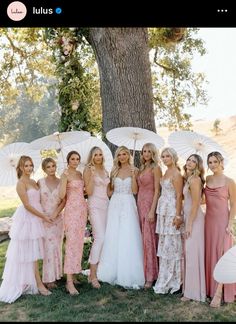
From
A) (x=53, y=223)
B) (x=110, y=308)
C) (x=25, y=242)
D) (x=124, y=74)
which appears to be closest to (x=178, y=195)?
(x=110, y=308)

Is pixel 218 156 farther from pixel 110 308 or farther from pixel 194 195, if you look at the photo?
pixel 110 308

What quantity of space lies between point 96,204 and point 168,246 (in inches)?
45.6

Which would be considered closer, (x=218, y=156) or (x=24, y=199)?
(x=218, y=156)

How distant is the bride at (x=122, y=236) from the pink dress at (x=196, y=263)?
31.9 inches

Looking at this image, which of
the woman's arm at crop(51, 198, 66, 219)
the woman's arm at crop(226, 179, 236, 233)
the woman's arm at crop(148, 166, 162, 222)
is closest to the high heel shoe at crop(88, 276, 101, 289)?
the woman's arm at crop(51, 198, 66, 219)

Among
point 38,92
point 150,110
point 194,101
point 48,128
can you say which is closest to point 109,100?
point 150,110

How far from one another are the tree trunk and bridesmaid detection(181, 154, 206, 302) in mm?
2167

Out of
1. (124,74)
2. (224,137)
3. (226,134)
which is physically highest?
(226,134)

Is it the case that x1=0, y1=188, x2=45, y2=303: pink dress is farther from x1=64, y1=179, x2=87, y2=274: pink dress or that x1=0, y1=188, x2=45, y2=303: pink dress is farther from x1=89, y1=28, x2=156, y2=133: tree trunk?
x1=89, y1=28, x2=156, y2=133: tree trunk

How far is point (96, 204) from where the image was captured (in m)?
6.04

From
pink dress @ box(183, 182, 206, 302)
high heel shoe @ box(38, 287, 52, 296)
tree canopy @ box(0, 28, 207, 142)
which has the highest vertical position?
tree canopy @ box(0, 28, 207, 142)

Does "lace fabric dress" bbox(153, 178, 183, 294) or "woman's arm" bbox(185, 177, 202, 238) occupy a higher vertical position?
"woman's arm" bbox(185, 177, 202, 238)

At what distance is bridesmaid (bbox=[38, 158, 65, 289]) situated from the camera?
5.90 m
